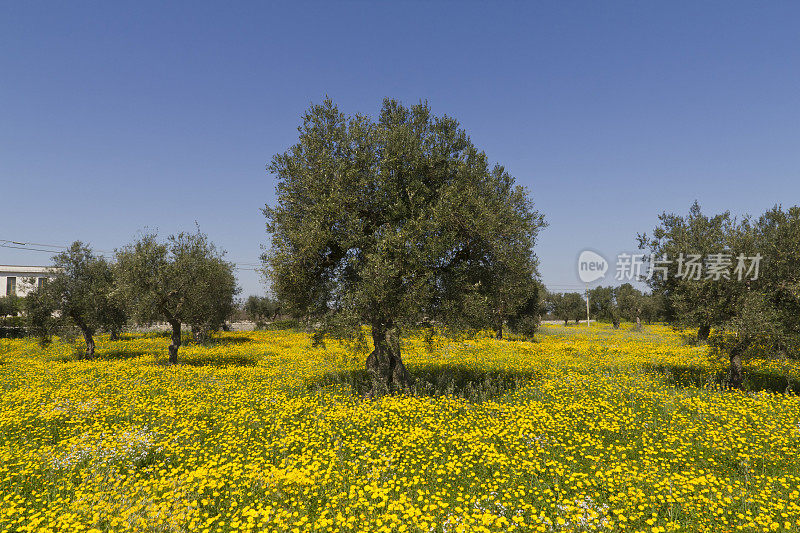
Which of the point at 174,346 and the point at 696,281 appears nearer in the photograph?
the point at 696,281

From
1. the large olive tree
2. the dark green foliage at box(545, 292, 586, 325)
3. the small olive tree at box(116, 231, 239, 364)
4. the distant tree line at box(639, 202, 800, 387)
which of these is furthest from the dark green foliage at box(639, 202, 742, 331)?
the dark green foliage at box(545, 292, 586, 325)

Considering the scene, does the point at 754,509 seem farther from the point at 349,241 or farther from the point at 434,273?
the point at 349,241

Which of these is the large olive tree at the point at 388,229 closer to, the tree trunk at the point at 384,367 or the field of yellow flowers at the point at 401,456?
the tree trunk at the point at 384,367

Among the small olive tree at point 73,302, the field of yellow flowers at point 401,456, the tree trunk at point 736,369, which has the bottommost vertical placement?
the field of yellow flowers at point 401,456

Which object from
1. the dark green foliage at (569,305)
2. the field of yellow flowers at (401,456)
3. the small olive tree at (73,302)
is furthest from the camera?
the dark green foliage at (569,305)

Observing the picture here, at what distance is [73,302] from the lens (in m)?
30.2

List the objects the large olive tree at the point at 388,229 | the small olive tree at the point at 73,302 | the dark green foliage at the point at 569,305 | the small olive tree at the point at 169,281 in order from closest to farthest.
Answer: the large olive tree at the point at 388,229, the small olive tree at the point at 169,281, the small olive tree at the point at 73,302, the dark green foliage at the point at 569,305

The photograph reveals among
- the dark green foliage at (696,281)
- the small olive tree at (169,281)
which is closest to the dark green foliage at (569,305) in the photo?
the dark green foliage at (696,281)

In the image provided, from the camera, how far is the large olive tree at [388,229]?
49.2 ft

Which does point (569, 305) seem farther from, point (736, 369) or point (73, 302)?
point (73, 302)

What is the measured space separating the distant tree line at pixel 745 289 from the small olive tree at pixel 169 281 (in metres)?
28.6

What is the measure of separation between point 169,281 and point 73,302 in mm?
11828

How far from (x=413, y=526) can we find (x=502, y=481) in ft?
8.36

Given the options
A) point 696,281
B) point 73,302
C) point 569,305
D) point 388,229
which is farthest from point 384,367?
point 569,305
